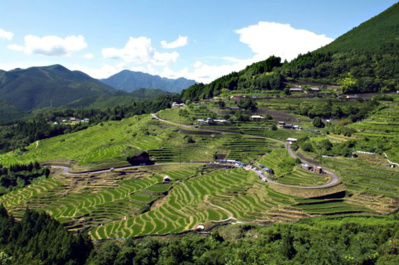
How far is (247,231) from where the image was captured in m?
34.8

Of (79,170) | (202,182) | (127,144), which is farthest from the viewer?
(127,144)

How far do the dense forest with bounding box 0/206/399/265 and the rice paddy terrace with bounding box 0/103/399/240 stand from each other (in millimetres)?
3351

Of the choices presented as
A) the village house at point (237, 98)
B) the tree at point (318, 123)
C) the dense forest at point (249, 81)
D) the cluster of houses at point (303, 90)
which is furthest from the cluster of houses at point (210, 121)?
the cluster of houses at point (303, 90)

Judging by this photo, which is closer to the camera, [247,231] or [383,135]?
[247,231]

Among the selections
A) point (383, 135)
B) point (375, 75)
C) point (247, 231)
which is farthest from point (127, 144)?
point (375, 75)

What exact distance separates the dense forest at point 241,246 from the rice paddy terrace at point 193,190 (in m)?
3.35

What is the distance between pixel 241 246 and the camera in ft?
102

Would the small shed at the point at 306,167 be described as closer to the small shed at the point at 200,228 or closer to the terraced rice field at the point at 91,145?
the small shed at the point at 200,228

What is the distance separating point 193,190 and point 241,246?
18.9 metres

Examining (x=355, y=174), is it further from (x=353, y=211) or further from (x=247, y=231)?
(x=247, y=231)

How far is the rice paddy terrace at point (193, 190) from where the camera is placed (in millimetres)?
38375

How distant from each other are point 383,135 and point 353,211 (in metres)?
25.0

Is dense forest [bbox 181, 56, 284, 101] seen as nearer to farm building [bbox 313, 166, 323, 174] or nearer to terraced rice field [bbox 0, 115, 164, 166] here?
terraced rice field [bbox 0, 115, 164, 166]

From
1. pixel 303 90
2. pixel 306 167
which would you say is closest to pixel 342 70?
pixel 303 90
